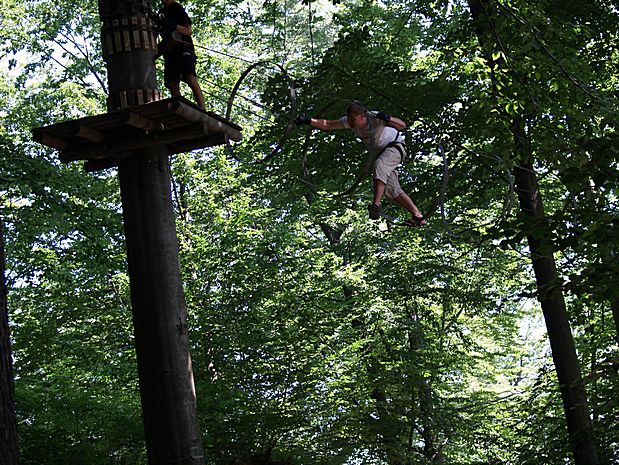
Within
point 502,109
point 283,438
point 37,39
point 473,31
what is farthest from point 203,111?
point 37,39

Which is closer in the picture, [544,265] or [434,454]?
[544,265]

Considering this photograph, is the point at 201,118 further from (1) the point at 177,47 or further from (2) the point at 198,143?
(1) the point at 177,47

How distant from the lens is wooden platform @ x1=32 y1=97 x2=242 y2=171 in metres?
4.20

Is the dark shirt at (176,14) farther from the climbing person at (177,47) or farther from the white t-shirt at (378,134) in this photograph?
the white t-shirt at (378,134)

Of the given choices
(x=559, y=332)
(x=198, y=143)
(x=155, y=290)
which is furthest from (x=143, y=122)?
(x=559, y=332)

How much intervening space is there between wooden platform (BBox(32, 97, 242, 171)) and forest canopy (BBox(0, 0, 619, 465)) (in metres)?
0.92

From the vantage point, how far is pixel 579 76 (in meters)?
6.46

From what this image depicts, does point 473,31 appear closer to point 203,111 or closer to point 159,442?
point 203,111

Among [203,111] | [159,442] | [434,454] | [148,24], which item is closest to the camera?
[159,442]

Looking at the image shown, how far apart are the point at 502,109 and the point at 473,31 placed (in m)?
2.17


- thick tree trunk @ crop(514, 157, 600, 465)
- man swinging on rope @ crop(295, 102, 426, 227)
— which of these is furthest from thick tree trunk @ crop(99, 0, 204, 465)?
thick tree trunk @ crop(514, 157, 600, 465)

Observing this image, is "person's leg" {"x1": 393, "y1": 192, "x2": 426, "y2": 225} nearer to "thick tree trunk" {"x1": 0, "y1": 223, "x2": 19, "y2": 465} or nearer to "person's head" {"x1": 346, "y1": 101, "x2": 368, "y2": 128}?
"person's head" {"x1": 346, "y1": 101, "x2": 368, "y2": 128}

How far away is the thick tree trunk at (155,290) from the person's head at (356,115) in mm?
1281

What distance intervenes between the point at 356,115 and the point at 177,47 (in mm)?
1284
